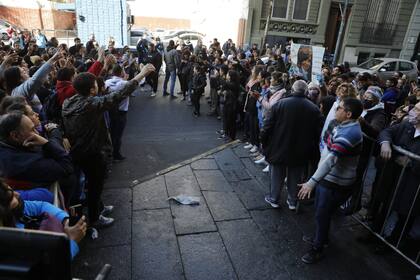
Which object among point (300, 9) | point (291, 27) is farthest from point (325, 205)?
point (300, 9)

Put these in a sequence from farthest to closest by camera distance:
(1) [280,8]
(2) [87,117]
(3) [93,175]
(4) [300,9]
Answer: (4) [300,9] < (1) [280,8] < (3) [93,175] < (2) [87,117]

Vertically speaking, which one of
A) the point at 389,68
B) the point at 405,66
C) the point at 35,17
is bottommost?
the point at 389,68

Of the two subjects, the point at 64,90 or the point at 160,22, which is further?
the point at 160,22

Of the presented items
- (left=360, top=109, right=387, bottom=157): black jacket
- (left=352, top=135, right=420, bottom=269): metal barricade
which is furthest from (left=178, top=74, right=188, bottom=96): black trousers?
(left=352, top=135, right=420, bottom=269): metal barricade

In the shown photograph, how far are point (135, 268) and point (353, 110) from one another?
2.78 m

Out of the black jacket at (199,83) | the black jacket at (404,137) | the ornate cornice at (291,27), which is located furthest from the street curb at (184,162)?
the ornate cornice at (291,27)

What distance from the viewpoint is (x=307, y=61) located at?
734 cm

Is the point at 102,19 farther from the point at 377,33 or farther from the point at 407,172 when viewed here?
the point at 377,33

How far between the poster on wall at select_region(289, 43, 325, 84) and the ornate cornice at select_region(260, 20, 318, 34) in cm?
1502

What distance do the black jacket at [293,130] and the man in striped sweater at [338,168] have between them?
0.79 metres

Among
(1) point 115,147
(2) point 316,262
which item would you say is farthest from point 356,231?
(1) point 115,147

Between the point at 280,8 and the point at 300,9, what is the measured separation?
1469 mm

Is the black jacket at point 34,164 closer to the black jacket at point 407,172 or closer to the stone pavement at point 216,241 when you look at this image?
the stone pavement at point 216,241

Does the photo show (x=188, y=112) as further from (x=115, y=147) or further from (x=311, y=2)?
(x=311, y=2)
